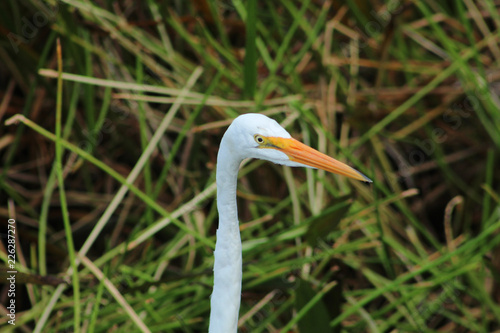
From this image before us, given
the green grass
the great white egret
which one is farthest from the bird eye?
the green grass

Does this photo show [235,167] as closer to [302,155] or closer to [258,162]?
[302,155]

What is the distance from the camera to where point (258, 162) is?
120cm

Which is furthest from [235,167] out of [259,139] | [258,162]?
[258,162]

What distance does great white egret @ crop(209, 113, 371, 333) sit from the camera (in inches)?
23.0

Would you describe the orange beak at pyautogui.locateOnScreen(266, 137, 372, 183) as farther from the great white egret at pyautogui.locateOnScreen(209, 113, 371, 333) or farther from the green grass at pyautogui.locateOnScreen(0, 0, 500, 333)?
the green grass at pyautogui.locateOnScreen(0, 0, 500, 333)

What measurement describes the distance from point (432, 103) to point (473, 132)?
0.11m

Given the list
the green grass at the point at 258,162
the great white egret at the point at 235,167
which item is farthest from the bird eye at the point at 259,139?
the green grass at the point at 258,162

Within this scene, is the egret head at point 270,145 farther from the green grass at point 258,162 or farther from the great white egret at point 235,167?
the green grass at point 258,162

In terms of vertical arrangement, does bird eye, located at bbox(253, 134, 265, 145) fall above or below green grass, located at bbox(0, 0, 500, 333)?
below

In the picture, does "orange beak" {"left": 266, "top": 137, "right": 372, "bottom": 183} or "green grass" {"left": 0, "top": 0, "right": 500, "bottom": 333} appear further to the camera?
"green grass" {"left": 0, "top": 0, "right": 500, "bottom": 333}

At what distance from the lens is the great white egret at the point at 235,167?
0.58m

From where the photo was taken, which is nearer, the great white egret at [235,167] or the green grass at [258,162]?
the great white egret at [235,167]

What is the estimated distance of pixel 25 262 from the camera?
1210mm

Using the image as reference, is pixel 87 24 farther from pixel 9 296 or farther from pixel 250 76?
pixel 9 296
